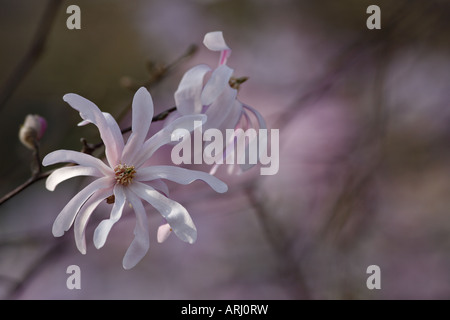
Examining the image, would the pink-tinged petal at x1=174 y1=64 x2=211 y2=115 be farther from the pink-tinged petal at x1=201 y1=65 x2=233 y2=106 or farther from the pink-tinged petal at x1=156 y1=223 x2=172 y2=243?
the pink-tinged petal at x1=156 y1=223 x2=172 y2=243

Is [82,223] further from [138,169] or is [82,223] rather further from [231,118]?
[231,118]

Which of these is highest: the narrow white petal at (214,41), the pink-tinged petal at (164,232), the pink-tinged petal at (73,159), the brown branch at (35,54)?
the brown branch at (35,54)

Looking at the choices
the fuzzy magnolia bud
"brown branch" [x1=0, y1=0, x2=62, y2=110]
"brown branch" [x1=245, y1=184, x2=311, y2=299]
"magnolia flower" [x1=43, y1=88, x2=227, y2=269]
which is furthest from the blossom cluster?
"brown branch" [x1=245, y1=184, x2=311, y2=299]

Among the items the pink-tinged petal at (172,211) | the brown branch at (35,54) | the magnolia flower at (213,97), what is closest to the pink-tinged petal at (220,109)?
the magnolia flower at (213,97)

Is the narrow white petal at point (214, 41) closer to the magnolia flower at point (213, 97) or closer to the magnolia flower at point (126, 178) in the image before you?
the magnolia flower at point (213, 97)

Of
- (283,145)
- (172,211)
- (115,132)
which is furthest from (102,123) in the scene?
(283,145)

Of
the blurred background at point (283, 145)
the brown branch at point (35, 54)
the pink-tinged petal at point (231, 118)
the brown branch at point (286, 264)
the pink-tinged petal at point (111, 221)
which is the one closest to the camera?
the pink-tinged petal at point (111, 221)
